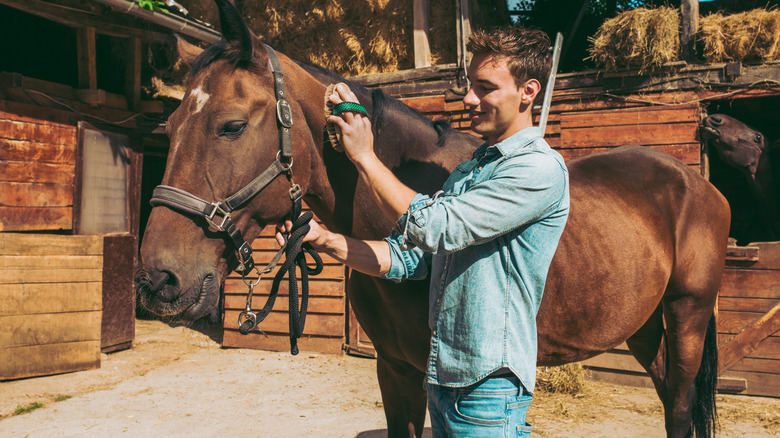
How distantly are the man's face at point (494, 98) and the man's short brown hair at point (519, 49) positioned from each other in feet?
0.06

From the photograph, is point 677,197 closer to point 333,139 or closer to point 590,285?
point 590,285

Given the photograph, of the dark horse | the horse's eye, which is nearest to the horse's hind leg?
the dark horse

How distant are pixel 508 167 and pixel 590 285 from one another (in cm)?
120

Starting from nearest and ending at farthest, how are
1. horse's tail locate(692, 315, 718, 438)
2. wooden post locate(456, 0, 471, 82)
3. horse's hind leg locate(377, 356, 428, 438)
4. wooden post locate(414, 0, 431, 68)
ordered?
horse's hind leg locate(377, 356, 428, 438)
horse's tail locate(692, 315, 718, 438)
wooden post locate(456, 0, 471, 82)
wooden post locate(414, 0, 431, 68)

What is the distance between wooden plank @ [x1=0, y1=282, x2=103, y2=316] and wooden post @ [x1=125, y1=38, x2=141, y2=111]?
2.46 meters

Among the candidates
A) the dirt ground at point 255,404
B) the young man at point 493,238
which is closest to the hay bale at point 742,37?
the dirt ground at point 255,404

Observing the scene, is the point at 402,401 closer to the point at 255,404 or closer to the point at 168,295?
the point at 168,295

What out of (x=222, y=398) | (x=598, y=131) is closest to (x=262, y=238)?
(x=222, y=398)

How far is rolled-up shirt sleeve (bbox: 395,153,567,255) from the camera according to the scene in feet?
4.08

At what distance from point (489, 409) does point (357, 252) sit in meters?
0.58

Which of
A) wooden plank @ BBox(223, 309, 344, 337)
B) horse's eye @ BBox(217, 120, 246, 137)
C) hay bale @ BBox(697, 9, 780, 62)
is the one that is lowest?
wooden plank @ BBox(223, 309, 344, 337)

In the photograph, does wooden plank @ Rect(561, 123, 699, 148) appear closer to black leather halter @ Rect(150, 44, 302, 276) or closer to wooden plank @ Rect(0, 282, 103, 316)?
black leather halter @ Rect(150, 44, 302, 276)

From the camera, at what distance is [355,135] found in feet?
4.86

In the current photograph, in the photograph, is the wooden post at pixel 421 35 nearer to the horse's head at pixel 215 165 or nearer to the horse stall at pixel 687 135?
the horse stall at pixel 687 135
